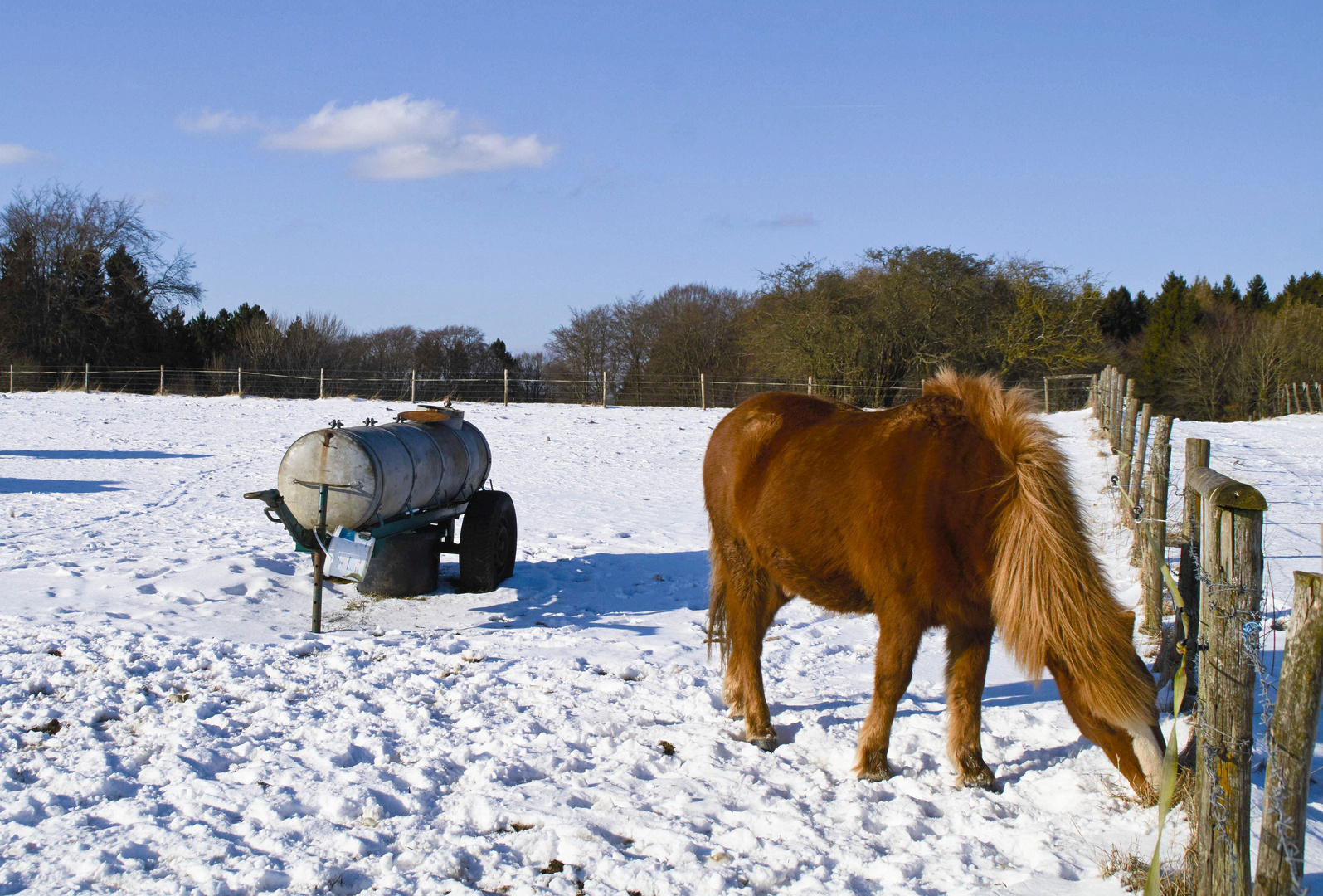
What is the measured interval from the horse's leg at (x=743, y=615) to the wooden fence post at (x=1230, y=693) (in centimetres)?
222

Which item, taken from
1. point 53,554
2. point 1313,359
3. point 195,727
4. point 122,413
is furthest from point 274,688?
point 1313,359

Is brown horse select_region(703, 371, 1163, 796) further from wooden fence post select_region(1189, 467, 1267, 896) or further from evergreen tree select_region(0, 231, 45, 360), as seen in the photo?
evergreen tree select_region(0, 231, 45, 360)

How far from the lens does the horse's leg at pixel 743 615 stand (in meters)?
4.49

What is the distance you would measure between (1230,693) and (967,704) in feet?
4.76

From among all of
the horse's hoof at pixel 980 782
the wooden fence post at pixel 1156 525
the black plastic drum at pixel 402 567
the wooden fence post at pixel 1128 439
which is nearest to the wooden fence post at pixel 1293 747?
the horse's hoof at pixel 980 782

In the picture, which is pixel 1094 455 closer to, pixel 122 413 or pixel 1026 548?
pixel 1026 548

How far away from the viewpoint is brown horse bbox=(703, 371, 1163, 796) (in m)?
3.23

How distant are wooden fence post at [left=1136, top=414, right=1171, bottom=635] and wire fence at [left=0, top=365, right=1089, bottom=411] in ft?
70.0

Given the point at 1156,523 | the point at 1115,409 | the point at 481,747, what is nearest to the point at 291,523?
the point at 481,747

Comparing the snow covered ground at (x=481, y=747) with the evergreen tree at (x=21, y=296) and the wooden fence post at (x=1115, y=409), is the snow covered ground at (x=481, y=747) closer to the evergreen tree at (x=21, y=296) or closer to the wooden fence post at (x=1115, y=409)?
the wooden fence post at (x=1115, y=409)

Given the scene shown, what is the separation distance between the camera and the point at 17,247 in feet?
113

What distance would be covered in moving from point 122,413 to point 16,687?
68.3 ft

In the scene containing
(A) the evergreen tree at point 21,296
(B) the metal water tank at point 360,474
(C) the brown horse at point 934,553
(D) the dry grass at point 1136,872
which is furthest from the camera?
(A) the evergreen tree at point 21,296

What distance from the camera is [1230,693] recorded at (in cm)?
239
